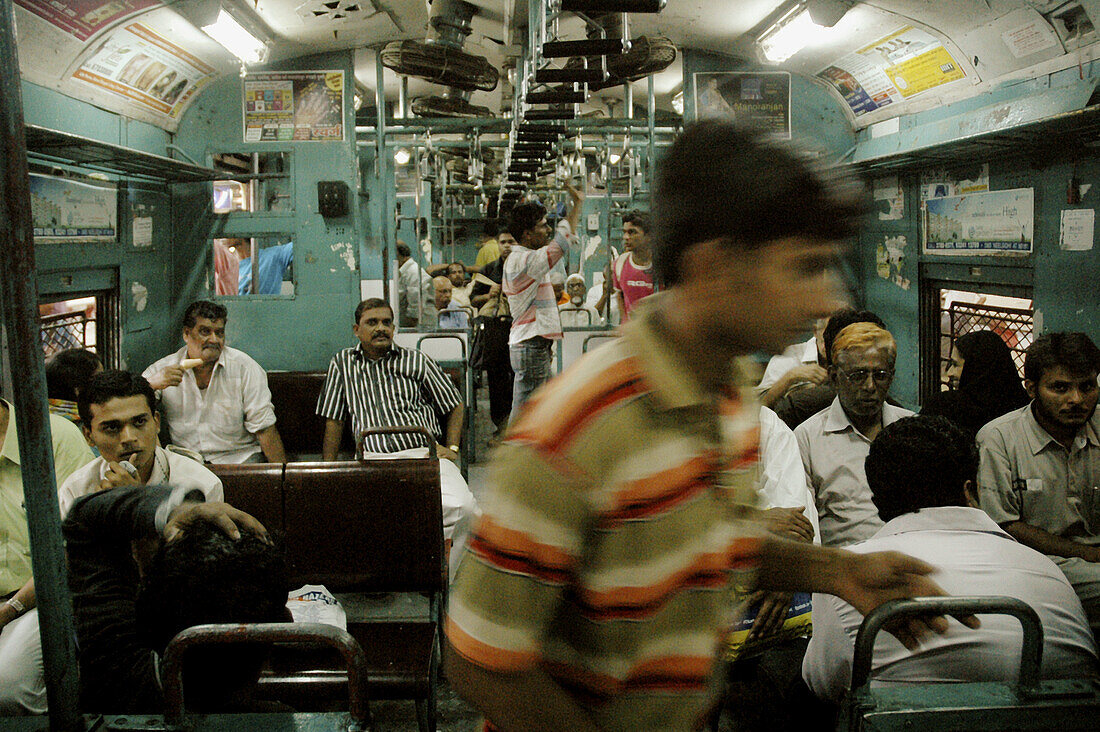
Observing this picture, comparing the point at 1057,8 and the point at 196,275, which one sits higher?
the point at 1057,8

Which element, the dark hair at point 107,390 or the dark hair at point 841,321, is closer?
the dark hair at point 107,390

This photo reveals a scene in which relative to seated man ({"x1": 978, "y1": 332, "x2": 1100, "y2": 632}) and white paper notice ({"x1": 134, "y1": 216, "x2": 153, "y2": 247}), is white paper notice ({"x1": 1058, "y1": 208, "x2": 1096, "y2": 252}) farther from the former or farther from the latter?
white paper notice ({"x1": 134, "y1": 216, "x2": 153, "y2": 247})

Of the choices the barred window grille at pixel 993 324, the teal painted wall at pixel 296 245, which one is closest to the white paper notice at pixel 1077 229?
the barred window grille at pixel 993 324

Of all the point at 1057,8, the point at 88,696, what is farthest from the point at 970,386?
the point at 88,696

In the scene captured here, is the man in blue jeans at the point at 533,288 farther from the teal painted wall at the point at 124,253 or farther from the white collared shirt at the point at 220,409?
the teal painted wall at the point at 124,253

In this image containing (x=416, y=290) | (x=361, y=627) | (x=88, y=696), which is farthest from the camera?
(x=416, y=290)

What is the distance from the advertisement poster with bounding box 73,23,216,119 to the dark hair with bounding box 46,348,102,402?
211cm

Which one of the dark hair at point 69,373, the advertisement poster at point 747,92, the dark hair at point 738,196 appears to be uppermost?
the advertisement poster at point 747,92

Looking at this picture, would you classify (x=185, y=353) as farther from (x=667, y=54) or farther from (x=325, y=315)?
(x=667, y=54)

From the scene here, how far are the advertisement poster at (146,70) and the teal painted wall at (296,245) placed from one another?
1.18 feet

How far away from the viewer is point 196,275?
22.1ft

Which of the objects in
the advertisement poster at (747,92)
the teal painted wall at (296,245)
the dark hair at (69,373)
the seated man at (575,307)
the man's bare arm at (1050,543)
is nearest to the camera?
the man's bare arm at (1050,543)

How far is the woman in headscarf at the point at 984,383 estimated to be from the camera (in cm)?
371

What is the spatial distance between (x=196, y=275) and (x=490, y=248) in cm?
444
